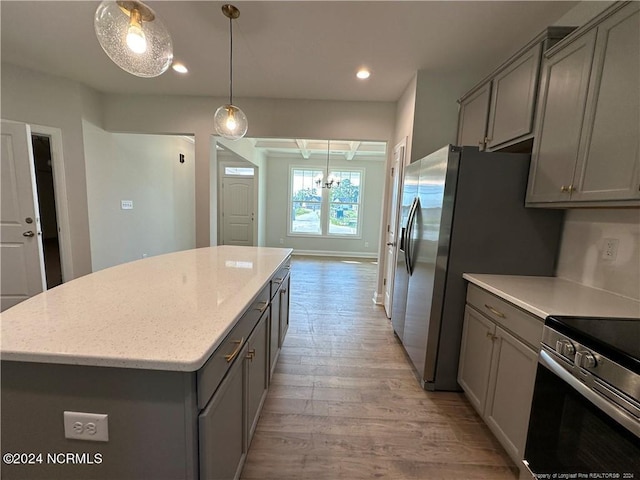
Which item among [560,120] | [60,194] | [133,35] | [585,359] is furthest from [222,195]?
[585,359]

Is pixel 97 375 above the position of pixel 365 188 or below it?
below

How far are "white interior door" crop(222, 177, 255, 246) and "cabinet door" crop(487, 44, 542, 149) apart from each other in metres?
5.52

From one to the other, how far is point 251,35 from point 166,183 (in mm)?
3693

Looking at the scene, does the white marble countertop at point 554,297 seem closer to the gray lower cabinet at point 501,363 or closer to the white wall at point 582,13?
the gray lower cabinet at point 501,363

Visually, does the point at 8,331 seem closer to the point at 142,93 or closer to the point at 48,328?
the point at 48,328

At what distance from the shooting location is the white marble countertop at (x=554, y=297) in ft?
4.04

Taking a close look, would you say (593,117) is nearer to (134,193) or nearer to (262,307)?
(262,307)

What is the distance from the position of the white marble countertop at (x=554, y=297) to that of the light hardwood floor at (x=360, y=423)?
907 mm

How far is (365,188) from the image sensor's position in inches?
280

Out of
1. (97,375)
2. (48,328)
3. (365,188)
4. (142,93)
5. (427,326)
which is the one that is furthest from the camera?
(365,188)

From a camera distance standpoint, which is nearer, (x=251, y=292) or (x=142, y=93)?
(x=251, y=292)

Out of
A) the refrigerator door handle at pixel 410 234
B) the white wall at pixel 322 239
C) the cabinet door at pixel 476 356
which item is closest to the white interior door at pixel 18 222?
the refrigerator door handle at pixel 410 234

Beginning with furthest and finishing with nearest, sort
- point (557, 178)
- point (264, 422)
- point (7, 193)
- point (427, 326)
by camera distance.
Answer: point (7, 193)
point (427, 326)
point (264, 422)
point (557, 178)

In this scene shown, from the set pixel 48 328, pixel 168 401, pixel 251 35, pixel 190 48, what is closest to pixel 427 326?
pixel 168 401
